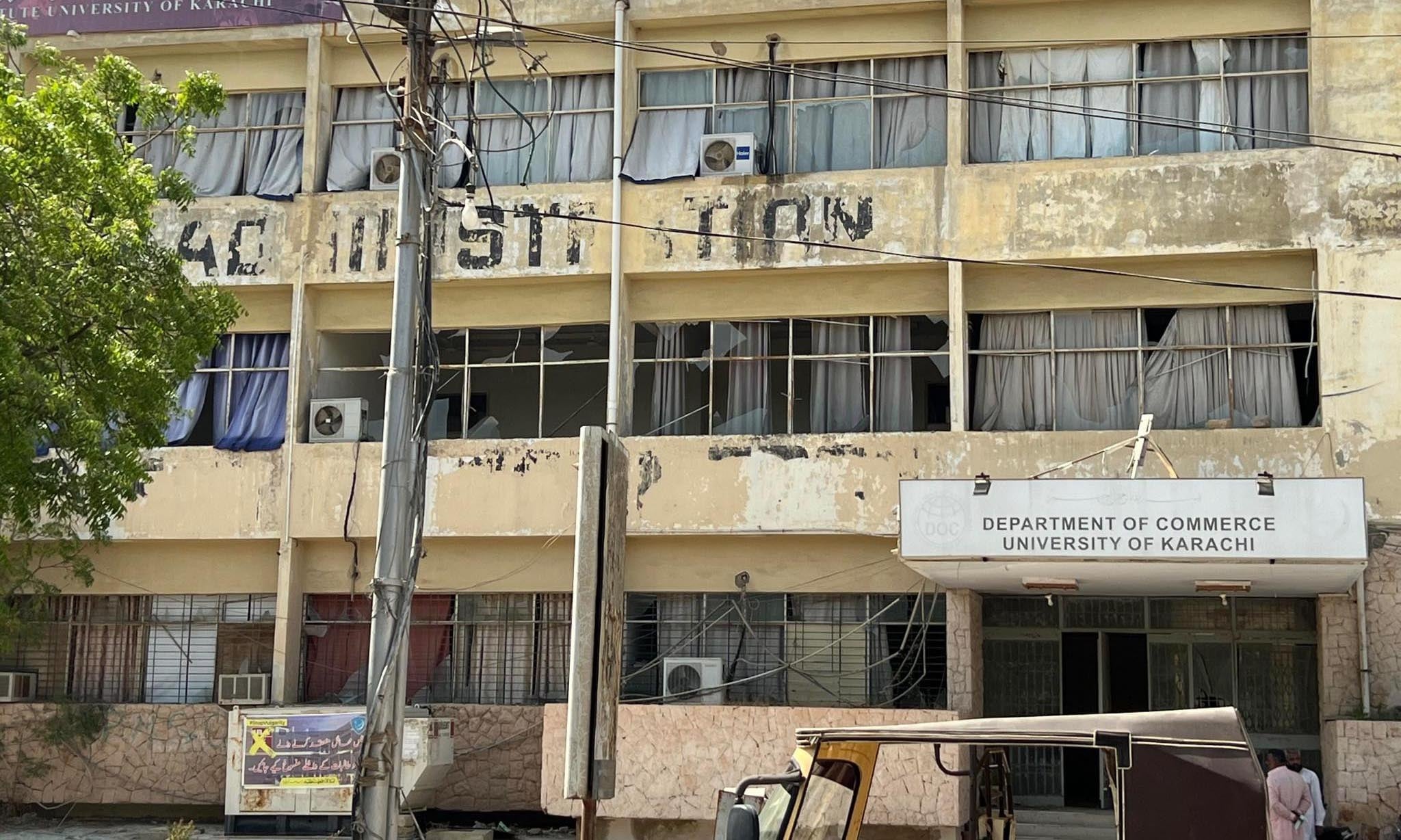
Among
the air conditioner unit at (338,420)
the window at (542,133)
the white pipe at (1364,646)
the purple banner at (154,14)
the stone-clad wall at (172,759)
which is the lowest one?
the stone-clad wall at (172,759)

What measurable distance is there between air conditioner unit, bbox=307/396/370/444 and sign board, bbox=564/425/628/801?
1265 cm

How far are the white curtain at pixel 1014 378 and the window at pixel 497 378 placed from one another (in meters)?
4.86

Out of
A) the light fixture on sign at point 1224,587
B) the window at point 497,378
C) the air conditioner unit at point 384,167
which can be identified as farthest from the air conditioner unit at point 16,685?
the light fixture on sign at point 1224,587

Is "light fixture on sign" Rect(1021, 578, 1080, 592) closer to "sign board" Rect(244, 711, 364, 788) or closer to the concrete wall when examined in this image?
the concrete wall

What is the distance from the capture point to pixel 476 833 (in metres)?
17.9

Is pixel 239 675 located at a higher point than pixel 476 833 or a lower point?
higher

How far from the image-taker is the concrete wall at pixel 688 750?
658 inches

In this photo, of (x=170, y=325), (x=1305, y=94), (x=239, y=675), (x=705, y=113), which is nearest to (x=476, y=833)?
(x=239, y=675)

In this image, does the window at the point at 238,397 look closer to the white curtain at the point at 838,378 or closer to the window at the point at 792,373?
the window at the point at 792,373

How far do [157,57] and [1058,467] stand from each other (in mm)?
13434

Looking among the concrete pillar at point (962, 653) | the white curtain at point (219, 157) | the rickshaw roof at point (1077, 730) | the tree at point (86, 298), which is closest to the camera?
Result: the rickshaw roof at point (1077, 730)

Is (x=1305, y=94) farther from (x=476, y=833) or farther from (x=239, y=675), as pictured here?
(x=239, y=675)

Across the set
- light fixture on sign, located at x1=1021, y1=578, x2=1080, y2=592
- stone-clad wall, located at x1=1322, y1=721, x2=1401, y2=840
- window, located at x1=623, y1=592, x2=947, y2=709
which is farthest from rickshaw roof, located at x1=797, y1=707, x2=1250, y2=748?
window, located at x1=623, y1=592, x2=947, y2=709

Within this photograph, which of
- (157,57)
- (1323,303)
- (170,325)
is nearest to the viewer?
(170,325)
